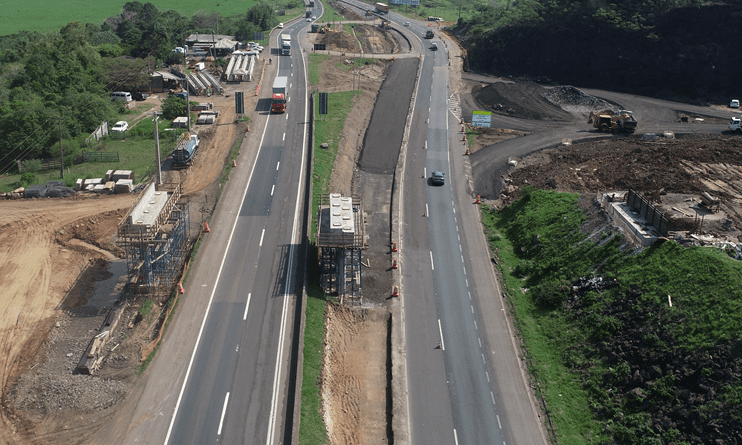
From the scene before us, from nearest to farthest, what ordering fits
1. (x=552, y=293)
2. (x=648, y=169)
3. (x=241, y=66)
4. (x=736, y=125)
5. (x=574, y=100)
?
(x=552, y=293) → (x=648, y=169) → (x=736, y=125) → (x=574, y=100) → (x=241, y=66)

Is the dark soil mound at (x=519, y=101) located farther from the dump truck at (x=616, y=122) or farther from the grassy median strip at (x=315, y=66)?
the grassy median strip at (x=315, y=66)

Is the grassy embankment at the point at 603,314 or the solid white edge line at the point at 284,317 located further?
the grassy embankment at the point at 603,314

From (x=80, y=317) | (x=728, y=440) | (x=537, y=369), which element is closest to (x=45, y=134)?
(x=80, y=317)

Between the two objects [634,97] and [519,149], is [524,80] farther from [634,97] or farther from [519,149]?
[519,149]

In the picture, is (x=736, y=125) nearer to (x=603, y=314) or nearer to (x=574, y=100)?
(x=574, y=100)

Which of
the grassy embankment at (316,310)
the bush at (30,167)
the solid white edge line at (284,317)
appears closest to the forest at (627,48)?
the grassy embankment at (316,310)

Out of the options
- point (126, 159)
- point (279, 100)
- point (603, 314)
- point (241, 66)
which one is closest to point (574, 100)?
point (279, 100)
